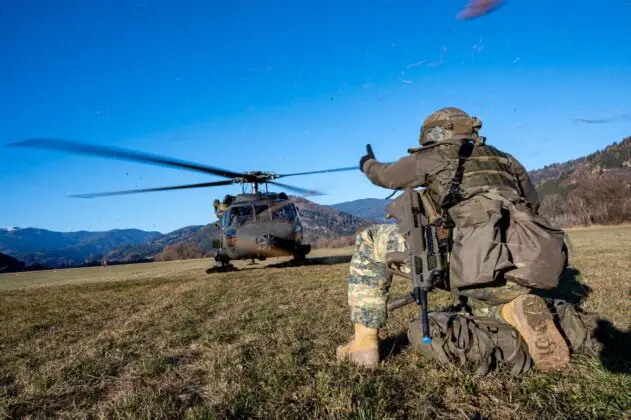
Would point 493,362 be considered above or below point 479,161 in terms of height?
below

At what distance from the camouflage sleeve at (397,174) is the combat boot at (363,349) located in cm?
130

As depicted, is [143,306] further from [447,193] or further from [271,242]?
[271,242]

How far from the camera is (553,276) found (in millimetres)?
2854

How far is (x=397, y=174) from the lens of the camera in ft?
11.9

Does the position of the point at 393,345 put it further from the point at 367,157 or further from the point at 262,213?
the point at 262,213

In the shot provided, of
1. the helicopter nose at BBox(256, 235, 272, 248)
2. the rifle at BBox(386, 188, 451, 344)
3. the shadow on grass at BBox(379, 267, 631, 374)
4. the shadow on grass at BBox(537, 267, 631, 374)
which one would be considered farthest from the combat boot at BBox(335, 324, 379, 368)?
the helicopter nose at BBox(256, 235, 272, 248)

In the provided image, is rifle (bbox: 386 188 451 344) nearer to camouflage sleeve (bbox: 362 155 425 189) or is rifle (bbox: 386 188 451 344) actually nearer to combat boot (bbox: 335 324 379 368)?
camouflage sleeve (bbox: 362 155 425 189)

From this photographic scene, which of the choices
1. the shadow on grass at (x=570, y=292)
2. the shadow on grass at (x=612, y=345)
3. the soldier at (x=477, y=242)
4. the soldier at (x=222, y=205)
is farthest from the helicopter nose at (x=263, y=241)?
the shadow on grass at (x=612, y=345)

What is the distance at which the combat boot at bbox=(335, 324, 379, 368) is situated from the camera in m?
3.27

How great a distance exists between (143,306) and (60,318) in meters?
1.36

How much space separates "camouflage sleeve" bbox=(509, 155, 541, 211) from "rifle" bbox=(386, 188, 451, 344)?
950mm

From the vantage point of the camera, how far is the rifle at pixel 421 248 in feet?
10.1

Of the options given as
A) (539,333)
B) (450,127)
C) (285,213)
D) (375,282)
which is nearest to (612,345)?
(539,333)

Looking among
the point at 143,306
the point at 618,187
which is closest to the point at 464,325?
the point at 143,306
